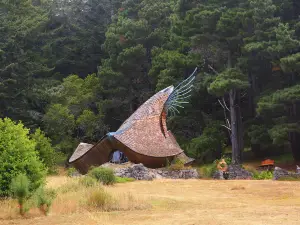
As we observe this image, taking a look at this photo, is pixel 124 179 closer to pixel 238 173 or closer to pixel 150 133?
pixel 150 133

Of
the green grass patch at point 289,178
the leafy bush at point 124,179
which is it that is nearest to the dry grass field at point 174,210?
the leafy bush at point 124,179

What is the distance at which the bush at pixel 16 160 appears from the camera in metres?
10.3

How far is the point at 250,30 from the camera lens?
90.0ft

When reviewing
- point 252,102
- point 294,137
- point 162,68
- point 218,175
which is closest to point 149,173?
point 218,175

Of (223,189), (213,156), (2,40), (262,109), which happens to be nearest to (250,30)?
(262,109)

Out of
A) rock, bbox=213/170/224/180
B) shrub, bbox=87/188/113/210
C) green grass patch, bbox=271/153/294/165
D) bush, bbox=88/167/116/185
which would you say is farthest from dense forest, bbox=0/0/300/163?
shrub, bbox=87/188/113/210

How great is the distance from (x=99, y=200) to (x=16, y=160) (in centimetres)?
208

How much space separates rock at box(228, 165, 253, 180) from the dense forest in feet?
12.8

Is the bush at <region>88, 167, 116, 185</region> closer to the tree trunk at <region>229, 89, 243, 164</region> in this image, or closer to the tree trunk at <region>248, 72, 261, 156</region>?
the tree trunk at <region>229, 89, 243, 164</region>

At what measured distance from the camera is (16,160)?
10516 mm

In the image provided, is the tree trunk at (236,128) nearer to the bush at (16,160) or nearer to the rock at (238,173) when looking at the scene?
the rock at (238,173)

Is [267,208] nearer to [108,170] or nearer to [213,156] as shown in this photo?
[108,170]

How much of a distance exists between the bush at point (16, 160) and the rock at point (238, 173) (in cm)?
1079

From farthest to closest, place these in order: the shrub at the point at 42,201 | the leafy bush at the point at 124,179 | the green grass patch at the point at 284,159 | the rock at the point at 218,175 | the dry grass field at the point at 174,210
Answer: the green grass patch at the point at 284,159, the rock at the point at 218,175, the leafy bush at the point at 124,179, the shrub at the point at 42,201, the dry grass field at the point at 174,210
